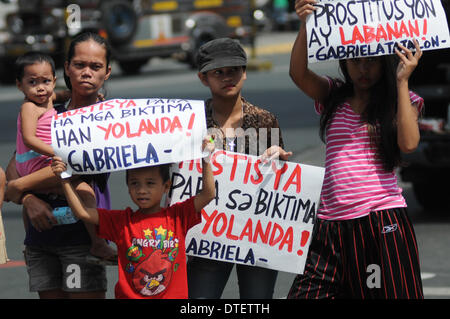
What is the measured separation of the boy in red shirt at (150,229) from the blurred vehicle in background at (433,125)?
4.43 meters

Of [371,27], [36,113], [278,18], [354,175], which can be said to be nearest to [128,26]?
[36,113]

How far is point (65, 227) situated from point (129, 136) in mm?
531

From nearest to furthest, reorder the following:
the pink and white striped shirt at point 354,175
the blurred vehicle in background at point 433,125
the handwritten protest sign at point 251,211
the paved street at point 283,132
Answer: the pink and white striped shirt at point 354,175
the handwritten protest sign at point 251,211
the paved street at point 283,132
the blurred vehicle in background at point 433,125

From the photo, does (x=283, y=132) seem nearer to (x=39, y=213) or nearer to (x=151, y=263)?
(x=39, y=213)

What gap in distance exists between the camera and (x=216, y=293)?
167 inches

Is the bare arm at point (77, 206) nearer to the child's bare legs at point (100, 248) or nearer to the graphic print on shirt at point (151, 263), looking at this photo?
the child's bare legs at point (100, 248)

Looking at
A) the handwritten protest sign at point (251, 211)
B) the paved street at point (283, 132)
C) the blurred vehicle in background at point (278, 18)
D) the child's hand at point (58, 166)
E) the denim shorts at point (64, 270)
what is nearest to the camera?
the child's hand at point (58, 166)

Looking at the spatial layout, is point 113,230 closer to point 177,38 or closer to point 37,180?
point 37,180

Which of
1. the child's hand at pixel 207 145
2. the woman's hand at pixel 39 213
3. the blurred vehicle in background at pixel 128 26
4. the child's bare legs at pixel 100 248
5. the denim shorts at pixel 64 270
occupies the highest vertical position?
the blurred vehicle in background at pixel 128 26

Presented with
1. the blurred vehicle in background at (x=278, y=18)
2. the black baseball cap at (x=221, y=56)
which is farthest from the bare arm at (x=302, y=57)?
the blurred vehicle in background at (x=278, y=18)

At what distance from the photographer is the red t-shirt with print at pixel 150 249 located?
12.7 ft

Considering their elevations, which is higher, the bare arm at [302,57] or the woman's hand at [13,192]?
the bare arm at [302,57]

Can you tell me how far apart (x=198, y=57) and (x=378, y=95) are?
0.81m
